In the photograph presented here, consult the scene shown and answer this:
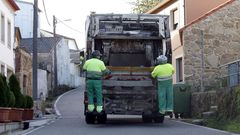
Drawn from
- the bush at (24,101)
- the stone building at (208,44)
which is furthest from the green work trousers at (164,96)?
the stone building at (208,44)

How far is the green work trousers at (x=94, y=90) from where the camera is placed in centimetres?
1573

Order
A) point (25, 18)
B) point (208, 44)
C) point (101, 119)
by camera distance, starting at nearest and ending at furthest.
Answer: point (101, 119), point (208, 44), point (25, 18)

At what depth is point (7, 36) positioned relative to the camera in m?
29.9

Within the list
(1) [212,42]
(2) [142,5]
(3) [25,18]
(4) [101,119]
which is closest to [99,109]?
(4) [101,119]

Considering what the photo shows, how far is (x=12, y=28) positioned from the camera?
1258 inches

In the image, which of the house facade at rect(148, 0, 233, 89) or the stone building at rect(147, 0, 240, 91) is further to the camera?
the house facade at rect(148, 0, 233, 89)

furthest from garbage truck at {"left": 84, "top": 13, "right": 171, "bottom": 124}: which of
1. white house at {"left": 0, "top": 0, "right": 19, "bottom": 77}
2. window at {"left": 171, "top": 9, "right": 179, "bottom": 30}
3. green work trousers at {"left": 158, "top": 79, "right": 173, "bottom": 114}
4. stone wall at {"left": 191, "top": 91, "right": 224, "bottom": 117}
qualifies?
window at {"left": 171, "top": 9, "right": 179, "bottom": 30}

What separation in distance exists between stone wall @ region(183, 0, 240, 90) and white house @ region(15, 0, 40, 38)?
34.0 meters

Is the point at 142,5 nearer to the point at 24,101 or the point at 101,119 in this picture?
the point at 24,101

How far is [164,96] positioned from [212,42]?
41.0 feet

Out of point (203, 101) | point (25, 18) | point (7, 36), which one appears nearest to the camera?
point (203, 101)

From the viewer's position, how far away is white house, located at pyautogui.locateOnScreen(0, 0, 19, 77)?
2811 cm

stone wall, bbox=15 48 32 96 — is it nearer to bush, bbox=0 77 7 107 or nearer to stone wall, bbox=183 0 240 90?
stone wall, bbox=183 0 240 90

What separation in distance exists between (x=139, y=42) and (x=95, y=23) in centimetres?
152
